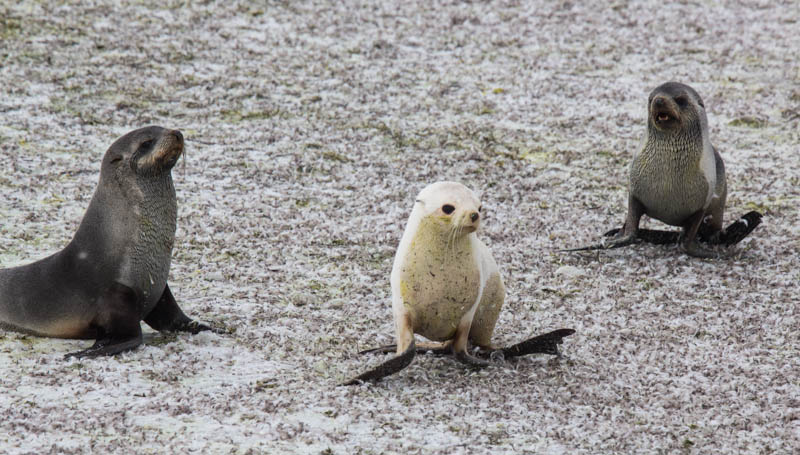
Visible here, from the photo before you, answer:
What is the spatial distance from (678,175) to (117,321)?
11.2ft

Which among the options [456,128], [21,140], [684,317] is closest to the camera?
[684,317]

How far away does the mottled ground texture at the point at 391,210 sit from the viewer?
3777mm

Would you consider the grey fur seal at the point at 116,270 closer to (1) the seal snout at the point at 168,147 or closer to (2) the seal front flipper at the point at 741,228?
(1) the seal snout at the point at 168,147

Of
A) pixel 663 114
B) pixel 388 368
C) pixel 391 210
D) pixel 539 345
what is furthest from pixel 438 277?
pixel 391 210

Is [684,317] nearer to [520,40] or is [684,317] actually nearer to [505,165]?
[505,165]

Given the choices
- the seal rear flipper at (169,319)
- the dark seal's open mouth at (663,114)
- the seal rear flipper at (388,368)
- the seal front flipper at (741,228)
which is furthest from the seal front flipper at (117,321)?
the seal front flipper at (741,228)

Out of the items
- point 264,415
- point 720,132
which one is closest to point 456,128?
point 720,132

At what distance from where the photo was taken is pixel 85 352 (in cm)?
415

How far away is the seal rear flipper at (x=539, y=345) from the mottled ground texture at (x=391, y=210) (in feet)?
0.26

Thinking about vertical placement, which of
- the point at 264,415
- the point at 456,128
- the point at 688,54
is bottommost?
the point at 264,415

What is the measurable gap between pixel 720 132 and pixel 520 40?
2.99 m

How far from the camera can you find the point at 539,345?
14.0ft

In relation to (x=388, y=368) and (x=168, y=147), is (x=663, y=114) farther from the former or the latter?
(x=168, y=147)

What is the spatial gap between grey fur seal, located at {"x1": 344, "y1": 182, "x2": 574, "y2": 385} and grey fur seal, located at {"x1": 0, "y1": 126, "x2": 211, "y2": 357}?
3.45 ft
